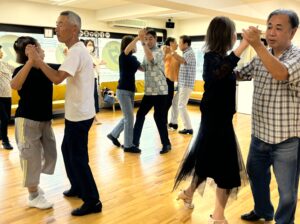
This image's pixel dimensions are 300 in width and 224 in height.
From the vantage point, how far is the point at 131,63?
3787 mm

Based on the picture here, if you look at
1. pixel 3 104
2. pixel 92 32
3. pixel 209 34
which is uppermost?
pixel 92 32

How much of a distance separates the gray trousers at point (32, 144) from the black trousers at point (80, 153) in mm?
202

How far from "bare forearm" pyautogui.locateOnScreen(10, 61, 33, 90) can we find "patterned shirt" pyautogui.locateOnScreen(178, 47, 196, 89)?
3.12m

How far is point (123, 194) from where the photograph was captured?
110 inches

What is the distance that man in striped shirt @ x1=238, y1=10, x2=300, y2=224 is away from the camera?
1.65 metres

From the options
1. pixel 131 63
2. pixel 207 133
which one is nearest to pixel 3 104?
pixel 131 63

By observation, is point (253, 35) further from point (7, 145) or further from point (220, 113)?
point (7, 145)

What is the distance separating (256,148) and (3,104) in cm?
362

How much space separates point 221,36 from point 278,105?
1.81 ft

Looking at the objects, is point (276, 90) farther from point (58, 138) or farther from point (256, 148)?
point (58, 138)

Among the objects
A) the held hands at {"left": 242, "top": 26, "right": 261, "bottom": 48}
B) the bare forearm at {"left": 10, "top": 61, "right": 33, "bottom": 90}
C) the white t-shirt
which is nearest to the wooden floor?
the white t-shirt

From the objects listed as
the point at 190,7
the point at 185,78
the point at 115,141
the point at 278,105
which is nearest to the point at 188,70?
the point at 185,78

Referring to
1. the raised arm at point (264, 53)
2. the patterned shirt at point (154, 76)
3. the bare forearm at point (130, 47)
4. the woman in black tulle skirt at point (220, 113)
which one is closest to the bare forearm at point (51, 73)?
the woman in black tulle skirt at point (220, 113)

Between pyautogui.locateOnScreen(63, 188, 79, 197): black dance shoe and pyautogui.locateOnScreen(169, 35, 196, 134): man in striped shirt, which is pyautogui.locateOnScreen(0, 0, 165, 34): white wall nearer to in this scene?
pyautogui.locateOnScreen(169, 35, 196, 134): man in striped shirt
